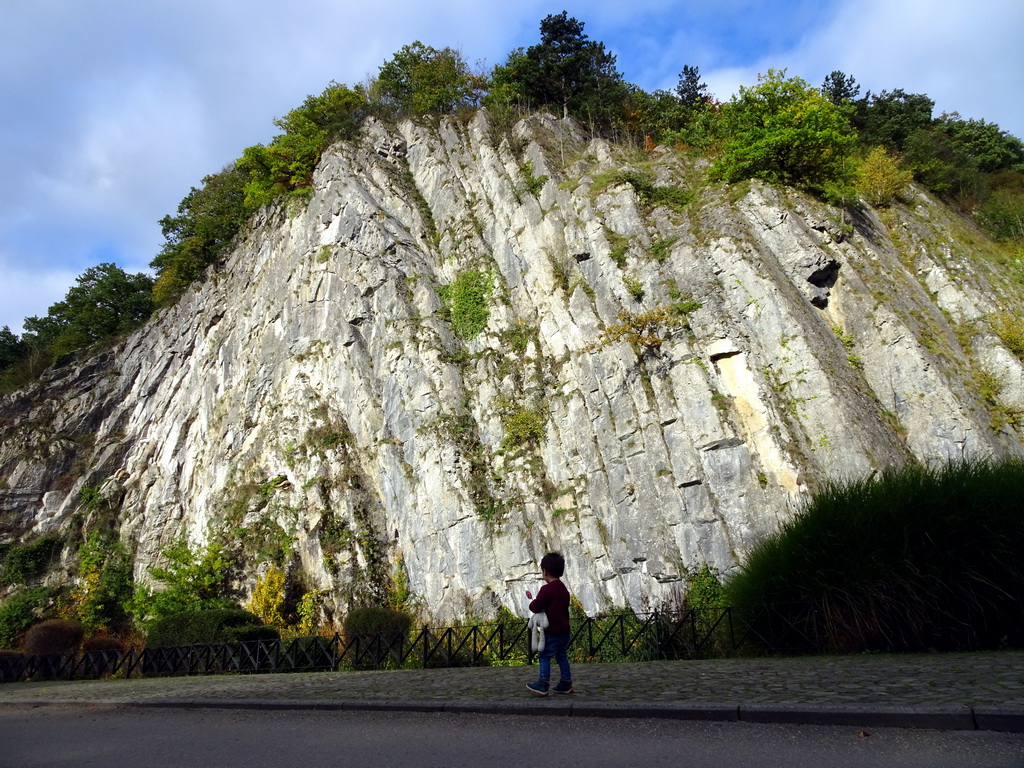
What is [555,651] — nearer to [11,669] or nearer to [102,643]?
[11,669]

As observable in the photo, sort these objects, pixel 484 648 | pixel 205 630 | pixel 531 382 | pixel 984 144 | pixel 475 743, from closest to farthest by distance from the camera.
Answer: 1. pixel 475 743
2. pixel 484 648
3. pixel 205 630
4. pixel 531 382
5. pixel 984 144

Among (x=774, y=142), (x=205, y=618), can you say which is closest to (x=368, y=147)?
(x=774, y=142)

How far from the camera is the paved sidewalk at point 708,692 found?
505 cm

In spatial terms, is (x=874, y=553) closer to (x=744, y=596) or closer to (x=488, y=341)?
(x=744, y=596)

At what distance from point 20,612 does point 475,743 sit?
26.9m

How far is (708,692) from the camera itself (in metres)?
6.33

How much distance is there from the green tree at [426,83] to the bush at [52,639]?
87.2 ft

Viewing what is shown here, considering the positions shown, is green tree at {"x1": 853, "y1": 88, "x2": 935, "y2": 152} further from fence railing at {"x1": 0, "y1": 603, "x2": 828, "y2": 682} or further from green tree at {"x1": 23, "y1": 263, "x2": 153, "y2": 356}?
green tree at {"x1": 23, "y1": 263, "x2": 153, "y2": 356}

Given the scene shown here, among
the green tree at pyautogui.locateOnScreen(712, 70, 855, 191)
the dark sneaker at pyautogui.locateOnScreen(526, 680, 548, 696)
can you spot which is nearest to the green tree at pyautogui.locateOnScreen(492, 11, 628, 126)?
the green tree at pyautogui.locateOnScreen(712, 70, 855, 191)

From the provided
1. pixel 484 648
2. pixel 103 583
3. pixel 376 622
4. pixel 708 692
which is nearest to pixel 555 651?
pixel 708 692

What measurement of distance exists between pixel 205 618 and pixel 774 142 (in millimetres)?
22024

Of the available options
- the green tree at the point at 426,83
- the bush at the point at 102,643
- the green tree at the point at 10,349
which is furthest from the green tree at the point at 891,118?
the green tree at the point at 10,349

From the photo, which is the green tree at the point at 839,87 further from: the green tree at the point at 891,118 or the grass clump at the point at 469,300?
the grass clump at the point at 469,300

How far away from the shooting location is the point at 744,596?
10023 millimetres
